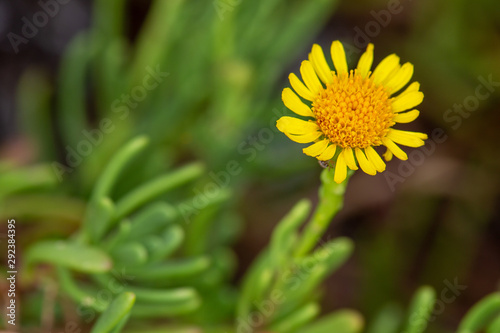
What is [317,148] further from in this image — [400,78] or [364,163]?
[400,78]

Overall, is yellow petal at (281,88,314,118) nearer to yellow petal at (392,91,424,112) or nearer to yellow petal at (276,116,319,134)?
yellow petal at (276,116,319,134)

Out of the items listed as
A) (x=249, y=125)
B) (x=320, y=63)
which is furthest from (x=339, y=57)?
(x=249, y=125)

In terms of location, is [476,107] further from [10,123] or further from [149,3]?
[10,123]

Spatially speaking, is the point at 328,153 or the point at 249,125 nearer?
the point at 328,153

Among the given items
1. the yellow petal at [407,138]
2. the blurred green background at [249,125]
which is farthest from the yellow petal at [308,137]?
the blurred green background at [249,125]

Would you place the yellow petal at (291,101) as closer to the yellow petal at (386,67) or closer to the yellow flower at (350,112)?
the yellow flower at (350,112)

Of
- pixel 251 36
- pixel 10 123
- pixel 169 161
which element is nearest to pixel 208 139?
pixel 169 161
